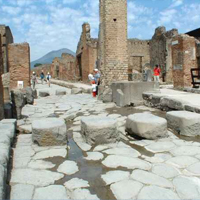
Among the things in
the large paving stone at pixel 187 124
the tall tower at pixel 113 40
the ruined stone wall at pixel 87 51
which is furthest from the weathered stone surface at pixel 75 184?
the ruined stone wall at pixel 87 51

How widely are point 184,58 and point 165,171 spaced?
8.77 meters

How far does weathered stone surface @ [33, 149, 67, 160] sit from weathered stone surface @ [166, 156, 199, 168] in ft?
4.64

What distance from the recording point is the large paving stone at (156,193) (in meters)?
2.05

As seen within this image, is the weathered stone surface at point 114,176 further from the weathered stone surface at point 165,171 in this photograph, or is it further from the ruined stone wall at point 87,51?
the ruined stone wall at point 87,51

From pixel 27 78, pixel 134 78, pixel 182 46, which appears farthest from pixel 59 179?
pixel 134 78

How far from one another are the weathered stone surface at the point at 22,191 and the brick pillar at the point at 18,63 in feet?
28.5

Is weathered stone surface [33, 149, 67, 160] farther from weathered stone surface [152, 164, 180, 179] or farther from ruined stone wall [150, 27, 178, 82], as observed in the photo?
ruined stone wall [150, 27, 178, 82]

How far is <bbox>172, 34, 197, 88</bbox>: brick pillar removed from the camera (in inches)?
405

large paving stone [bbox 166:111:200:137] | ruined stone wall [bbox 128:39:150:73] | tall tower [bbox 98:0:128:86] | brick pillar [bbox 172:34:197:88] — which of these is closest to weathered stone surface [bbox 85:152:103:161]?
large paving stone [bbox 166:111:200:137]

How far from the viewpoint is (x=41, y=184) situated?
2307mm

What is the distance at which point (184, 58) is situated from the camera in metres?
10.4

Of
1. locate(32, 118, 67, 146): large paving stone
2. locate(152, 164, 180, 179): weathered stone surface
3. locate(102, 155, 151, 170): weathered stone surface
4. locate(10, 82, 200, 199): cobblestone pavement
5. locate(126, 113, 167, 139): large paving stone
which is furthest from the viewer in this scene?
locate(126, 113, 167, 139): large paving stone

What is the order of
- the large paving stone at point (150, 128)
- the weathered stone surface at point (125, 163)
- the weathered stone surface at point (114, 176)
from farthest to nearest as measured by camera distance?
the large paving stone at point (150, 128)
the weathered stone surface at point (125, 163)
the weathered stone surface at point (114, 176)

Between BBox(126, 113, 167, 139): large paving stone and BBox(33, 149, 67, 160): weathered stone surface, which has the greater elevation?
BBox(126, 113, 167, 139): large paving stone
